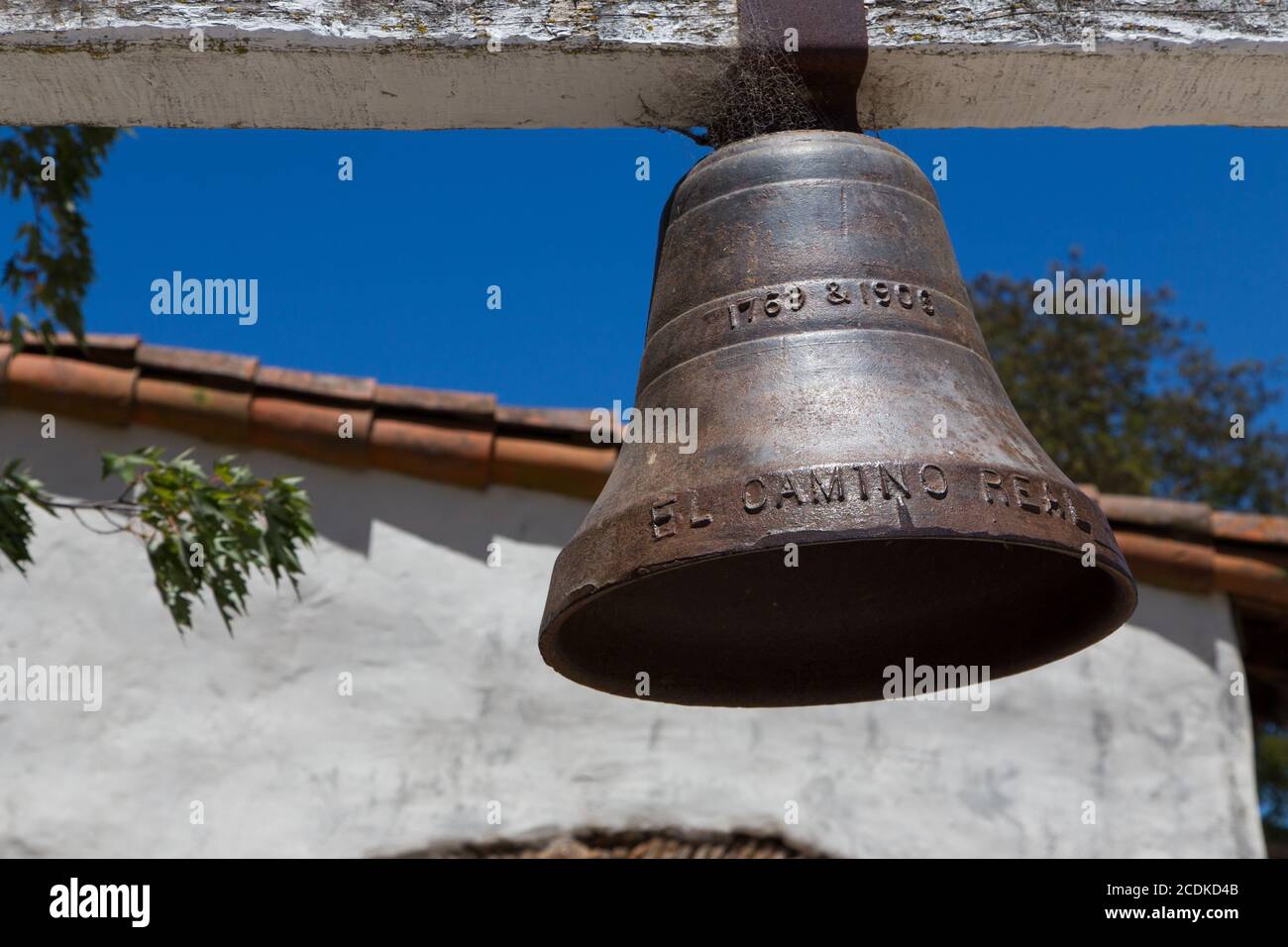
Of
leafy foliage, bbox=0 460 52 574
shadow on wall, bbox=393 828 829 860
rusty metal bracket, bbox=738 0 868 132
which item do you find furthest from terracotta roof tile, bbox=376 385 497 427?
rusty metal bracket, bbox=738 0 868 132

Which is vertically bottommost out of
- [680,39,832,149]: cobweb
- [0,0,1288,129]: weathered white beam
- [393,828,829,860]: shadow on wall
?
[393,828,829,860]: shadow on wall

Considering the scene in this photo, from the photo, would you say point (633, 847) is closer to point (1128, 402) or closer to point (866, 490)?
point (866, 490)

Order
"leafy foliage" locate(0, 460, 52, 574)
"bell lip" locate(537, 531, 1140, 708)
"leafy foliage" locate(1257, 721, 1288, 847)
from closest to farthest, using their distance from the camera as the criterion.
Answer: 1. "bell lip" locate(537, 531, 1140, 708)
2. "leafy foliage" locate(0, 460, 52, 574)
3. "leafy foliage" locate(1257, 721, 1288, 847)

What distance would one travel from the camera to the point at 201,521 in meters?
3.55

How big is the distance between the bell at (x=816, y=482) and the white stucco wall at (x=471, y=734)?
280 cm

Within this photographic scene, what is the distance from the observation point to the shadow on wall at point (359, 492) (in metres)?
5.46

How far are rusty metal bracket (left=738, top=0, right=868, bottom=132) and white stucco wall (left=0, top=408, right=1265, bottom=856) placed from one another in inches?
128

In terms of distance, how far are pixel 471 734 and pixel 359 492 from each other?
1039 millimetres

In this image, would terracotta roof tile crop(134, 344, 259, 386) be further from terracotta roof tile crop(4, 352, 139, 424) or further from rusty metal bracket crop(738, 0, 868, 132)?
rusty metal bracket crop(738, 0, 868, 132)

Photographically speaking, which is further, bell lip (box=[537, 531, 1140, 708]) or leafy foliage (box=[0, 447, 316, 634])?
leafy foliage (box=[0, 447, 316, 634])

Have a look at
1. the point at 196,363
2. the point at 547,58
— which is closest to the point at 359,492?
the point at 196,363

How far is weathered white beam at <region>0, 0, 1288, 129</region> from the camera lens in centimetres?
228

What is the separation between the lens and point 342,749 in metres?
5.05
